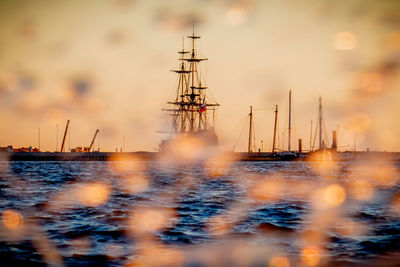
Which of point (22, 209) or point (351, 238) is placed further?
point (22, 209)

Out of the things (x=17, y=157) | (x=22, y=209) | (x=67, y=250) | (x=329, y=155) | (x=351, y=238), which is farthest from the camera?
(x=329, y=155)

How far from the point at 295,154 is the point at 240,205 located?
101191 millimetres

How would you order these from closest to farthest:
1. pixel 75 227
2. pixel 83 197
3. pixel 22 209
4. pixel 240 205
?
pixel 75 227, pixel 22 209, pixel 240 205, pixel 83 197

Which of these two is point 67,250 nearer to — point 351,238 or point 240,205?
point 351,238

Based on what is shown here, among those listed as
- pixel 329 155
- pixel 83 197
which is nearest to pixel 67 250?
pixel 83 197

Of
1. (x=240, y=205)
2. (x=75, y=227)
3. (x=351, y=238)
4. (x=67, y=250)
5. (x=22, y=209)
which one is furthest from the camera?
(x=240, y=205)

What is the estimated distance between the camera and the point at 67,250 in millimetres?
8773

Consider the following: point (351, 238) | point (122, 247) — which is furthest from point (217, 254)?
point (351, 238)

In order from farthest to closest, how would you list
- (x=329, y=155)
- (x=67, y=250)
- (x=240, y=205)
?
(x=329, y=155) < (x=240, y=205) < (x=67, y=250)

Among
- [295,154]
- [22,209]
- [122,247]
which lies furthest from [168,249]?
[295,154]

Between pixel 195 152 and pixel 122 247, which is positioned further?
pixel 195 152

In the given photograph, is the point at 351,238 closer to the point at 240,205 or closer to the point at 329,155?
the point at 240,205

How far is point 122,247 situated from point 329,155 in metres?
119

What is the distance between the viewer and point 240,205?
17.1m
